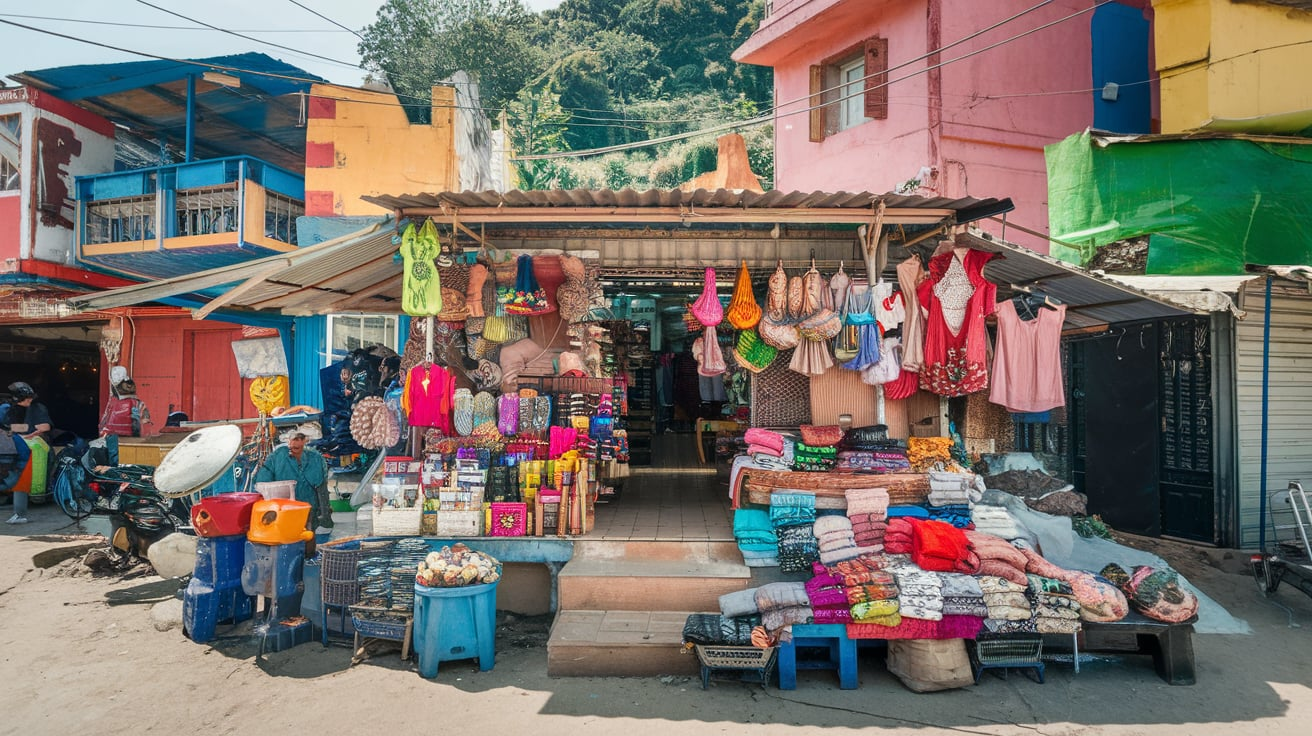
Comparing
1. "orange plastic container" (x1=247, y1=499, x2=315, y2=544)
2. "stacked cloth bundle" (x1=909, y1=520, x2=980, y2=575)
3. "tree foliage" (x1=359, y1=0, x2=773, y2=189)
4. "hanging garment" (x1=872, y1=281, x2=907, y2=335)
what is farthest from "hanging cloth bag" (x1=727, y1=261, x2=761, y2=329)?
"tree foliage" (x1=359, y1=0, x2=773, y2=189)

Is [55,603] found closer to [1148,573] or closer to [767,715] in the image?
[767,715]

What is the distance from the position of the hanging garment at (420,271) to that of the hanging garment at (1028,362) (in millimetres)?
5561

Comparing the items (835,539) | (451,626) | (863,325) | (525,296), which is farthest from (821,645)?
(525,296)

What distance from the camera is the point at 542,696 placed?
4809mm

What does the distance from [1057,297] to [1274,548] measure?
162 inches

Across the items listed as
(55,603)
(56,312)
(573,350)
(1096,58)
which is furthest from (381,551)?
(1096,58)

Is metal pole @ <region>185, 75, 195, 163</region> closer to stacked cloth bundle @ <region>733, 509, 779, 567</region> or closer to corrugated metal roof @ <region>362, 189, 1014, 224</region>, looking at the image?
corrugated metal roof @ <region>362, 189, 1014, 224</region>

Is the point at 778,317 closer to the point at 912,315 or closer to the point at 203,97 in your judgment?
the point at 912,315

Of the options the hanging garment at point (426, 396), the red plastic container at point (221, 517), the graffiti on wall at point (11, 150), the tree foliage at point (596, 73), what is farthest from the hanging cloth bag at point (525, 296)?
the tree foliage at point (596, 73)

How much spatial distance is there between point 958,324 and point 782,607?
341cm

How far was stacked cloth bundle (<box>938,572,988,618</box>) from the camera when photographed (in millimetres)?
4934

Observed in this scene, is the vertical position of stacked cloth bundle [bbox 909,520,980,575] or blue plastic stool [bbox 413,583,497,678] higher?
stacked cloth bundle [bbox 909,520,980,575]

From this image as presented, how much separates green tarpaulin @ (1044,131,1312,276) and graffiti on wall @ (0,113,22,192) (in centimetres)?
1675

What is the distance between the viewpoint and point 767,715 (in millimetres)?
4559
